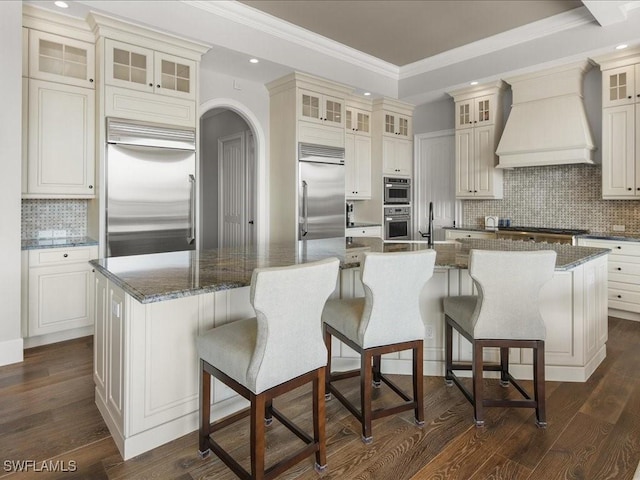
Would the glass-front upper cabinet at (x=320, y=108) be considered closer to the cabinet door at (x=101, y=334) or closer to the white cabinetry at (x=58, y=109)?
the white cabinetry at (x=58, y=109)

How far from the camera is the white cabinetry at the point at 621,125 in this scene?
4.17 m

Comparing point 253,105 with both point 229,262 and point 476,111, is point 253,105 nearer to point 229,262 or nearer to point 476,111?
point 476,111

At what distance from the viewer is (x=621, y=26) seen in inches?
158

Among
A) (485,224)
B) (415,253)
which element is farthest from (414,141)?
(415,253)

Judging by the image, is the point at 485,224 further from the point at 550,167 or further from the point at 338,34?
the point at 338,34

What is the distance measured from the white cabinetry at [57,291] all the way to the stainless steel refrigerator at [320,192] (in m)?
2.29

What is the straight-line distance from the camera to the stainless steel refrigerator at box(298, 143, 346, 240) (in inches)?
191

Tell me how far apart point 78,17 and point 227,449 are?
362 centimetres

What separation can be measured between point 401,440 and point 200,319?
47.4 inches

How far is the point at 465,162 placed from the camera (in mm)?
5711

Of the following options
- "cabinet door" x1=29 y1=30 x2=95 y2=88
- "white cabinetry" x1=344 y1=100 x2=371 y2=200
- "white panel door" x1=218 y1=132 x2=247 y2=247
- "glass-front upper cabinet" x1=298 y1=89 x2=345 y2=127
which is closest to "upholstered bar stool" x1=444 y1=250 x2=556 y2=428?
"glass-front upper cabinet" x1=298 y1=89 x2=345 y2=127

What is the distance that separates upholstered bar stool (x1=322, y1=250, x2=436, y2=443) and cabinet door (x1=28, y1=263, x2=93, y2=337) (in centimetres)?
258

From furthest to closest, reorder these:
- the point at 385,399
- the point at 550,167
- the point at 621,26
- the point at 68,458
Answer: the point at 550,167 < the point at 621,26 < the point at 385,399 < the point at 68,458

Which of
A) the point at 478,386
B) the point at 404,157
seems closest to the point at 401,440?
the point at 478,386
